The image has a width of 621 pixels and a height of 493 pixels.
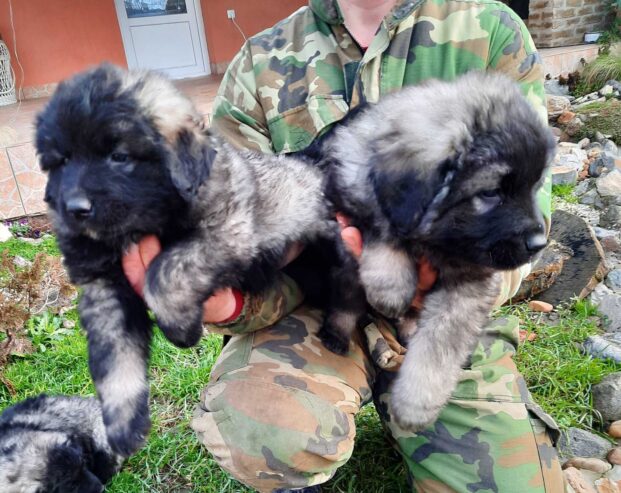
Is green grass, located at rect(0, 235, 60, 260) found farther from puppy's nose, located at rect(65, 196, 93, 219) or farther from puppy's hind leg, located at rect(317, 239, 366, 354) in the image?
puppy's nose, located at rect(65, 196, 93, 219)

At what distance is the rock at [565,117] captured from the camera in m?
5.91

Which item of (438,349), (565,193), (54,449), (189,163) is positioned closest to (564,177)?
(565,193)

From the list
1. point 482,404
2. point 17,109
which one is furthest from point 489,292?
point 17,109

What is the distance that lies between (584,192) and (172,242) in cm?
379

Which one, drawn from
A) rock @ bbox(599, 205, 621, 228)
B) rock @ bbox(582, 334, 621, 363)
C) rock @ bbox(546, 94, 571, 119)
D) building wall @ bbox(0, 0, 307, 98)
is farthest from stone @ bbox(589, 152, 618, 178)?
building wall @ bbox(0, 0, 307, 98)

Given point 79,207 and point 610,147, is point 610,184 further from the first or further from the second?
point 79,207

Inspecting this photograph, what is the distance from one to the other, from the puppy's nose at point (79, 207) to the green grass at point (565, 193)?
3776mm

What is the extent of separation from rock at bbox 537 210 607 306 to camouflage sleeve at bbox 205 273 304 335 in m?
1.68

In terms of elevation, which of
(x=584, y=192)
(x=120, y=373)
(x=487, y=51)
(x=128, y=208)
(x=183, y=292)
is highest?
(x=487, y=51)

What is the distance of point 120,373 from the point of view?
1717 mm

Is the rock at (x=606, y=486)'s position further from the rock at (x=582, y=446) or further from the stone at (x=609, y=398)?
the stone at (x=609, y=398)

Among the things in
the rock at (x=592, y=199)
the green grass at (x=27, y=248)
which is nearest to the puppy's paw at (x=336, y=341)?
the green grass at (x=27, y=248)

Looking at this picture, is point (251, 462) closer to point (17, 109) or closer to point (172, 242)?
point (172, 242)

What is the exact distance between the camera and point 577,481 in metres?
2.08
